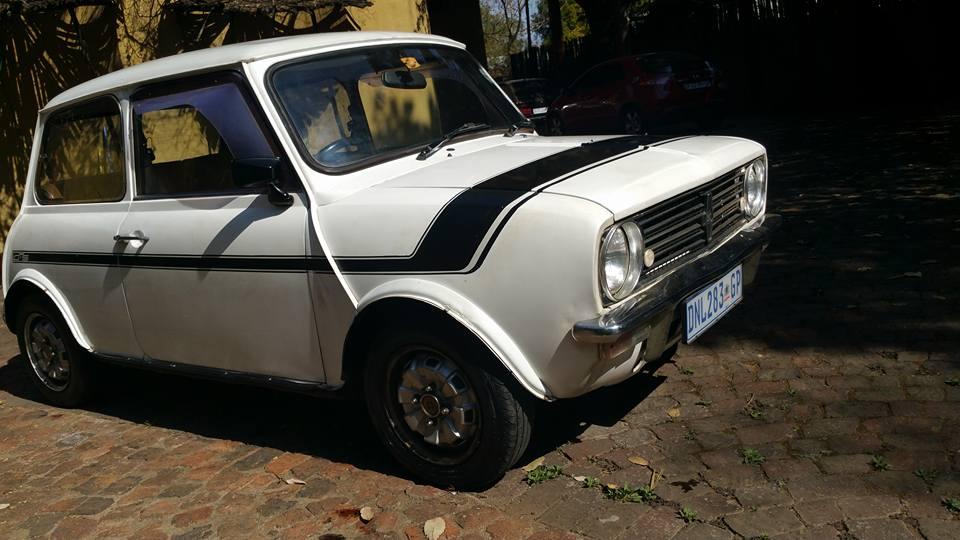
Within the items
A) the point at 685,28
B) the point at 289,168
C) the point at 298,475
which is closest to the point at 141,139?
the point at 289,168

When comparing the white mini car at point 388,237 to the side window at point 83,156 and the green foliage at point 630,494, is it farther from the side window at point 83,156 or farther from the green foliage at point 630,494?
the green foliage at point 630,494

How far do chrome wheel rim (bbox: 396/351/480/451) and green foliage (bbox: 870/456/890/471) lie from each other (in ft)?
5.12

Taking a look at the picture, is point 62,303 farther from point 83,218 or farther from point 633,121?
point 633,121

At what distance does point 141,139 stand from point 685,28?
1923 cm

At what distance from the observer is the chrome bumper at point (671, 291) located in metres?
3.32

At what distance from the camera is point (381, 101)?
4539 millimetres

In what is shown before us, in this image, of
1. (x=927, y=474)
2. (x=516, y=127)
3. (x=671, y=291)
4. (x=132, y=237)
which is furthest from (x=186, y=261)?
(x=927, y=474)

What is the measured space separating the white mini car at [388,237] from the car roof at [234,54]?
0.06 ft

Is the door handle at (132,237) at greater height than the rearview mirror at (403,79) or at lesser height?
lesser

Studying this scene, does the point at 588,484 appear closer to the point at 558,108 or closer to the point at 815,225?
the point at 815,225

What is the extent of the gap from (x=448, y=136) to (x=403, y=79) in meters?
0.43

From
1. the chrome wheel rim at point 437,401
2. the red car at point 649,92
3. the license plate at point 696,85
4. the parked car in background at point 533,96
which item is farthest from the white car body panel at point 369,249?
the parked car in background at point 533,96

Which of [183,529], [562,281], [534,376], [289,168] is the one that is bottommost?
[183,529]

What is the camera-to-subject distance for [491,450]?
3.70 meters
